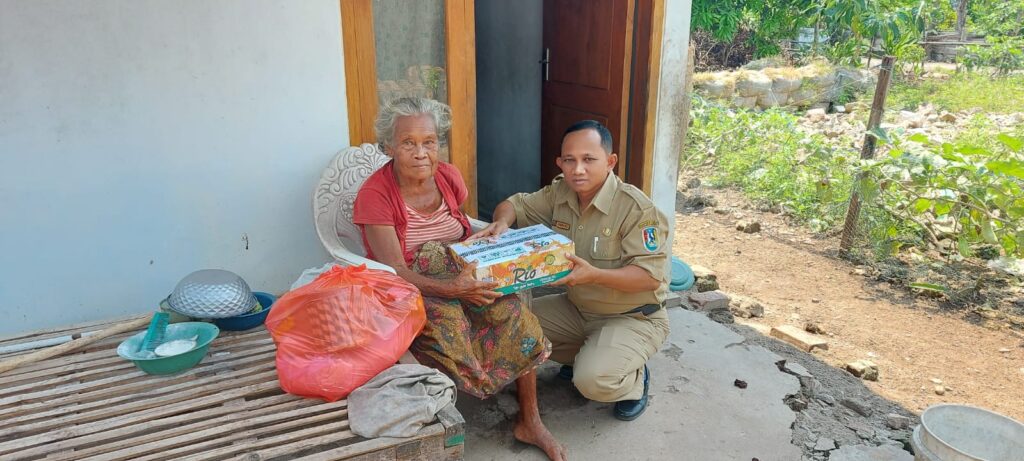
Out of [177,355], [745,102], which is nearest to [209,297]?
[177,355]

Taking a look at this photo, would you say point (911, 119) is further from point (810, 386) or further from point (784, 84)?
point (810, 386)

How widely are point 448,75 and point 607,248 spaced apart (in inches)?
55.7

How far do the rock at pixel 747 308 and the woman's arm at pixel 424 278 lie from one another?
2.68m

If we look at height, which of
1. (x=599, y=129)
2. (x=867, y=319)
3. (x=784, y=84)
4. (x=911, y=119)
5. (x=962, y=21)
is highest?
(x=962, y=21)

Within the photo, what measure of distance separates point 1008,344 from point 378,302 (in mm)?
4282

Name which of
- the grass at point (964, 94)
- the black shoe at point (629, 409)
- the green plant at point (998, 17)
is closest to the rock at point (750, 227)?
the black shoe at point (629, 409)

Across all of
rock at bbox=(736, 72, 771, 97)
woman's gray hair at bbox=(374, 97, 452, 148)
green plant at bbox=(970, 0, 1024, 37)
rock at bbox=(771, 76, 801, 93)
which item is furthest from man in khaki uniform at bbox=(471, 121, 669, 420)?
green plant at bbox=(970, 0, 1024, 37)

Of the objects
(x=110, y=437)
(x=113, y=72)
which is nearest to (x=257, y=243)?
(x=113, y=72)

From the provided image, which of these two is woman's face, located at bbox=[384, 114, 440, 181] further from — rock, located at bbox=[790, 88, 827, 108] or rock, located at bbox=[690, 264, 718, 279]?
rock, located at bbox=[790, 88, 827, 108]

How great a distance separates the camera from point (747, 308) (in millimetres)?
4660

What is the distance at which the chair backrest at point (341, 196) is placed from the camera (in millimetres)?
3221

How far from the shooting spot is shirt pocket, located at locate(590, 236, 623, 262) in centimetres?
297

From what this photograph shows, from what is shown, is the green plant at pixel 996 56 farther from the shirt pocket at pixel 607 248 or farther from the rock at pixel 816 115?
the shirt pocket at pixel 607 248

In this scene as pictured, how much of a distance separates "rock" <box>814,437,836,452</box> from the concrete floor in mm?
109
